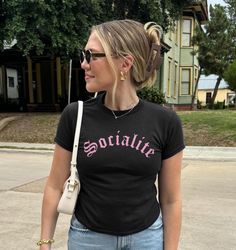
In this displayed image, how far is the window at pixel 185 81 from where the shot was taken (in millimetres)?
33562

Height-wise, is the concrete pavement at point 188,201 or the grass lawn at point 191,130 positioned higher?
the concrete pavement at point 188,201

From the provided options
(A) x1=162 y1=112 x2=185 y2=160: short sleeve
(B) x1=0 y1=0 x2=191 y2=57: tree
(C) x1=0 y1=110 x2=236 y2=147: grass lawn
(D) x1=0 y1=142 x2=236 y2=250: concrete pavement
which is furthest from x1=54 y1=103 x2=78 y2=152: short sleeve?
(B) x1=0 y1=0 x2=191 y2=57: tree

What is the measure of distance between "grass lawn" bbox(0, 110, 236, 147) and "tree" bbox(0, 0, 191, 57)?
2.76 meters

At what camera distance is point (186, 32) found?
108 ft

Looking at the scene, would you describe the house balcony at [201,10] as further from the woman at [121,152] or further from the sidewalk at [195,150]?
the woman at [121,152]

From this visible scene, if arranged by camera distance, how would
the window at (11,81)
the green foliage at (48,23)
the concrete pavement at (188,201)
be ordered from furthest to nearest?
the window at (11,81), the green foliage at (48,23), the concrete pavement at (188,201)

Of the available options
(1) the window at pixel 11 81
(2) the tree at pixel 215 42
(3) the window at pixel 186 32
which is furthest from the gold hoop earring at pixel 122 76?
(3) the window at pixel 186 32

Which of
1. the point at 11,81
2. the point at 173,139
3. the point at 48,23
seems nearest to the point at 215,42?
the point at 11,81

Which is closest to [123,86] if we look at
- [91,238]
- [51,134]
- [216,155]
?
[91,238]

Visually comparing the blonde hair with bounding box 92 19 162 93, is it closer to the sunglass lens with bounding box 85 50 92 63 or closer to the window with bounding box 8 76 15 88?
the sunglass lens with bounding box 85 50 92 63

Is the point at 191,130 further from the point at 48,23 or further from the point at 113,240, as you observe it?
the point at 113,240

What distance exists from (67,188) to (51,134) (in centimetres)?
1439

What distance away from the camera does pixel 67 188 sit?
6.28 ft

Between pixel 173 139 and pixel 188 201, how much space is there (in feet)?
17.0
